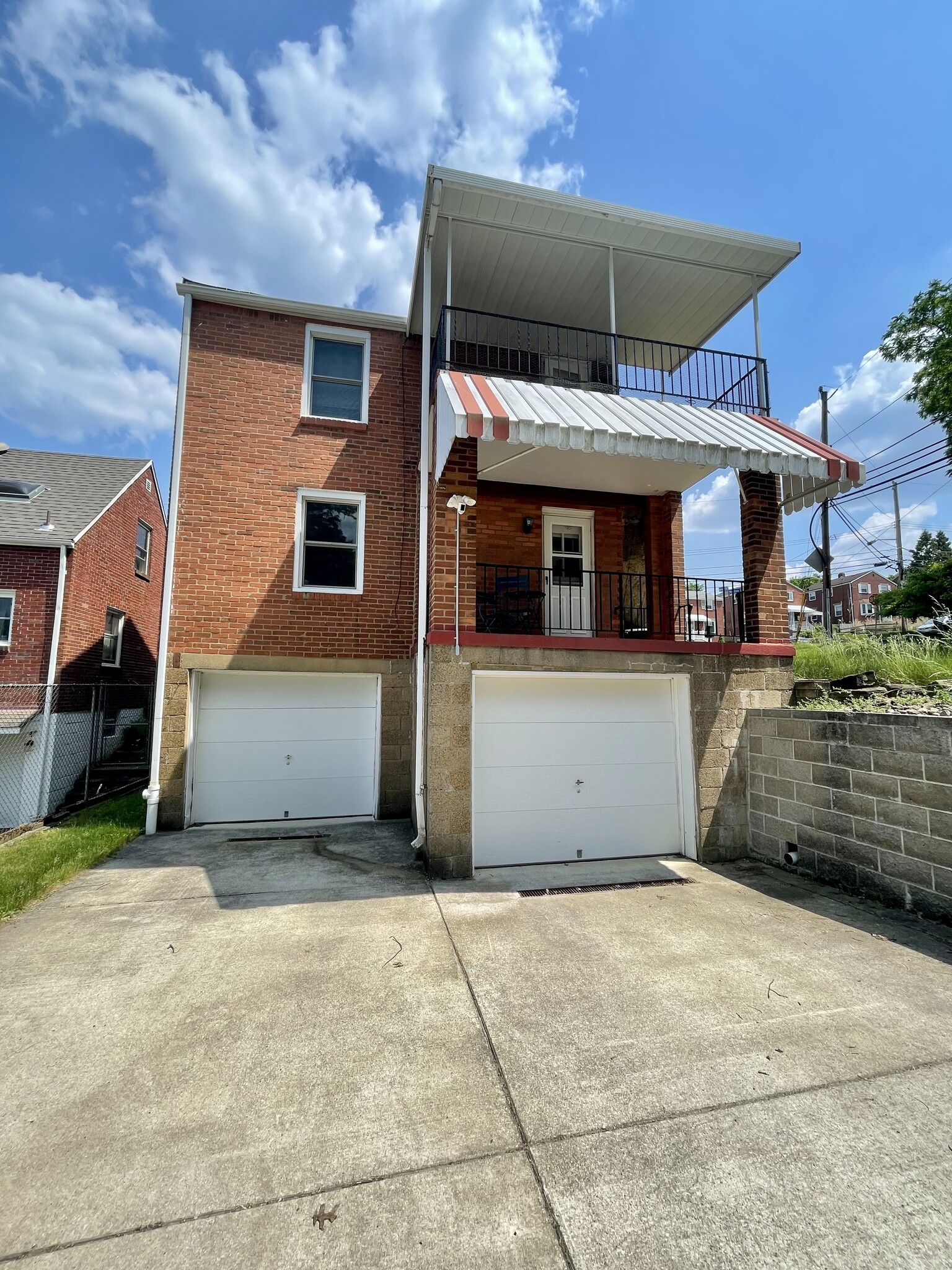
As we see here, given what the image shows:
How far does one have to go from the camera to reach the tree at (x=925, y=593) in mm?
12750

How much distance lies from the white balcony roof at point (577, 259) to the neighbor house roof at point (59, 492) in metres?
9.20

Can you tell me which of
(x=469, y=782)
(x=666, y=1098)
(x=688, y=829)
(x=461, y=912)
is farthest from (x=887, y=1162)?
(x=688, y=829)

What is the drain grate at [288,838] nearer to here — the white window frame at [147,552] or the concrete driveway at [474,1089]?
the concrete driveway at [474,1089]

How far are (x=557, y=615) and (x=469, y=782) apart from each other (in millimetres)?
3861

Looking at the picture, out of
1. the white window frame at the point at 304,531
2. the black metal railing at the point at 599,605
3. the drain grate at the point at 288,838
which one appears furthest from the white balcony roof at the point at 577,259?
the drain grate at the point at 288,838

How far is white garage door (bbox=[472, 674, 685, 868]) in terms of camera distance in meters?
6.70

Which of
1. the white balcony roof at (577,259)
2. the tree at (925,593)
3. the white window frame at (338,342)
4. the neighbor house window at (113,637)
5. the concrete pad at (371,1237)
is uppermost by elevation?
the white balcony roof at (577,259)

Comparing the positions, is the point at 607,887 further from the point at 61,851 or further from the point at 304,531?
the point at 304,531

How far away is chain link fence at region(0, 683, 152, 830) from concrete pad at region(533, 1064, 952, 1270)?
1107 cm

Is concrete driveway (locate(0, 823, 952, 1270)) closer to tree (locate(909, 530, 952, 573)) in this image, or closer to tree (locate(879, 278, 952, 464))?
tree (locate(879, 278, 952, 464))

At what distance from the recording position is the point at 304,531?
909 centimetres

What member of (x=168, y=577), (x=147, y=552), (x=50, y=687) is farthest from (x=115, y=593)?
(x=168, y=577)

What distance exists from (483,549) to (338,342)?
4.46m

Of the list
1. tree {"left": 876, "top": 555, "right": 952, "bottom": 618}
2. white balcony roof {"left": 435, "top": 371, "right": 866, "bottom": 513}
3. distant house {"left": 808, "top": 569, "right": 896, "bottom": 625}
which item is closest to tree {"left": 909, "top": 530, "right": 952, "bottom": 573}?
distant house {"left": 808, "top": 569, "right": 896, "bottom": 625}
